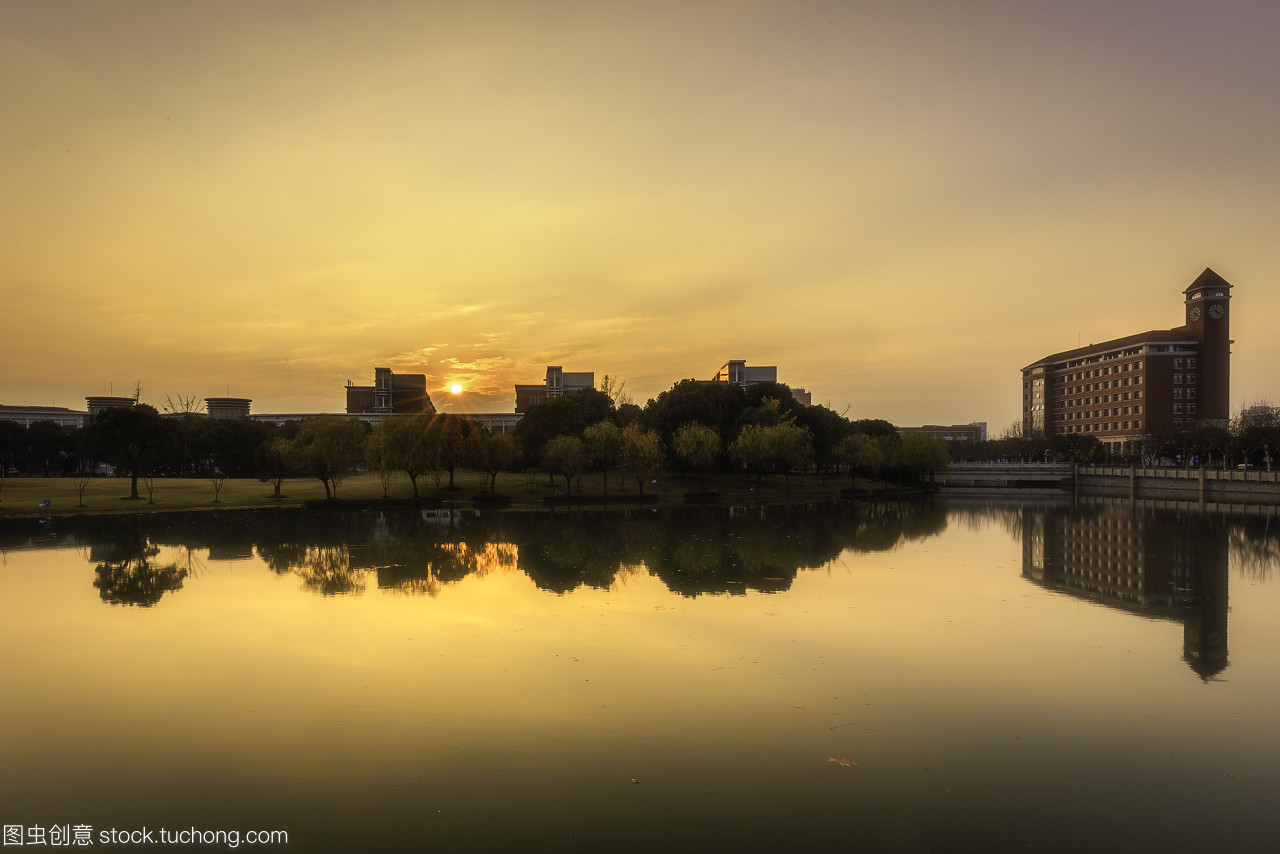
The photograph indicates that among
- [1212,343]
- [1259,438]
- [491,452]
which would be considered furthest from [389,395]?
[1212,343]

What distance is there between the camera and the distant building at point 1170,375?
113188 mm

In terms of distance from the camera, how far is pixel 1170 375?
380ft

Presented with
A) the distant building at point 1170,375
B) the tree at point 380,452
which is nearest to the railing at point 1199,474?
the distant building at point 1170,375

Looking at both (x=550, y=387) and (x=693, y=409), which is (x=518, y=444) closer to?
(x=693, y=409)

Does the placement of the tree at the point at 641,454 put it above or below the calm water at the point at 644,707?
above

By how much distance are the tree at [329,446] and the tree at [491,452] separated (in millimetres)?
8292

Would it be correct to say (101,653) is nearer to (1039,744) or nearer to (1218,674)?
(1039,744)

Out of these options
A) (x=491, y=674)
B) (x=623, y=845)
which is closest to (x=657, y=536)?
(x=491, y=674)

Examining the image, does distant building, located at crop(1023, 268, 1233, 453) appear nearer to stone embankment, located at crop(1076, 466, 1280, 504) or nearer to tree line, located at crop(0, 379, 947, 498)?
stone embankment, located at crop(1076, 466, 1280, 504)

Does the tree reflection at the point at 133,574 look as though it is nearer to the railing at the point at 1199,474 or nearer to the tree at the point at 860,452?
the tree at the point at 860,452

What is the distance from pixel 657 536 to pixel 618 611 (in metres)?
16.8

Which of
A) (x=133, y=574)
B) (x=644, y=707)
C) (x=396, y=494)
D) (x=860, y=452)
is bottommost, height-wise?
(x=133, y=574)

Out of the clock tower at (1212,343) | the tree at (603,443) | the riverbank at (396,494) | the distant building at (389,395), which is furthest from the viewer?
the distant building at (389,395)

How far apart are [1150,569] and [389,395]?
134760 millimetres
